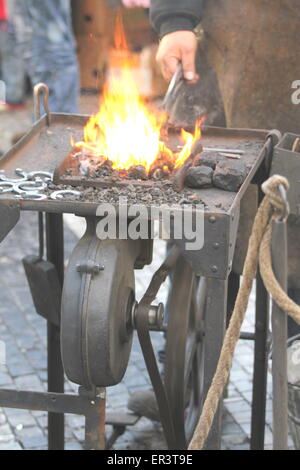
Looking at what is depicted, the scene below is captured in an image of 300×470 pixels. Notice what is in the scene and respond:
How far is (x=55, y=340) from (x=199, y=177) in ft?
2.97

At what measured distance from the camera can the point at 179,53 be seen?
10.5 ft

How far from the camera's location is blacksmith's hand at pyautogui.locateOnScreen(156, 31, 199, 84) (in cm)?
315

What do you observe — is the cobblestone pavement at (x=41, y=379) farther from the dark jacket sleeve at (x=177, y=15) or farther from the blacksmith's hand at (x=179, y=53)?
the dark jacket sleeve at (x=177, y=15)

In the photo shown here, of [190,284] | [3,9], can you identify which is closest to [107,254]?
[190,284]

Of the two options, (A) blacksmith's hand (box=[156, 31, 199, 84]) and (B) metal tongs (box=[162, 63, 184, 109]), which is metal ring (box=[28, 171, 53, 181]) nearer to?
(B) metal tongs (box=[162, 63, 184, 109])

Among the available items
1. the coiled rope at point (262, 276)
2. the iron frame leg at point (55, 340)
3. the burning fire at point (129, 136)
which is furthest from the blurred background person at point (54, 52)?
the coiled rope at point (262, 276)

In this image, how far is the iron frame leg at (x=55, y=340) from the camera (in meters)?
2.96

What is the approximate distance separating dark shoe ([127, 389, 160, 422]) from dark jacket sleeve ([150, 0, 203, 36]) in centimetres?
149

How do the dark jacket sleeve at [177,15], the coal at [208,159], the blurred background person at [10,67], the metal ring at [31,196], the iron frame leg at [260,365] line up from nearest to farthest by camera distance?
the metal ring at [31,196] < the coal at [208,159] < the iron frame leg at [260,365] < the dark jacket sleeve at [177,15] < the blurred background person at [10,67]

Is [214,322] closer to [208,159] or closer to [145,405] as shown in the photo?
[208,159]

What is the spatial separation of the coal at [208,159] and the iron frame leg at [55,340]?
1.99 ft

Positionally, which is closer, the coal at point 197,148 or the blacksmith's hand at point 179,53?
the coal at point 197,148

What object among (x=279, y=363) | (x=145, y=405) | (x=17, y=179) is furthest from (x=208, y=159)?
(x=145, y=405)

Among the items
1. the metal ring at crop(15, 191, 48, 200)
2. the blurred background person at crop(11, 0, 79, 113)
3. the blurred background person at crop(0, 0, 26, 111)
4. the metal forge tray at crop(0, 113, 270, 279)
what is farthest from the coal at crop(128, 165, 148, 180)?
the blurred background person at crop(0, 0, 26, 111)
